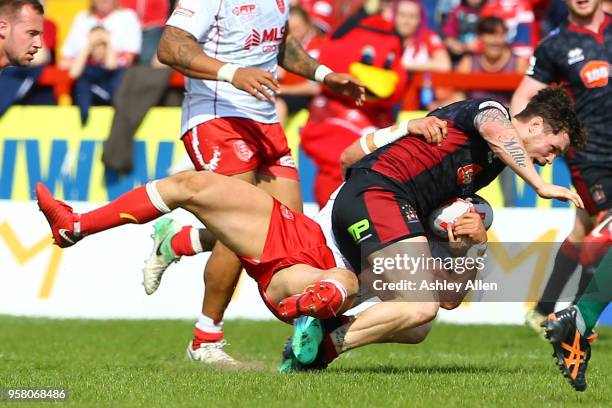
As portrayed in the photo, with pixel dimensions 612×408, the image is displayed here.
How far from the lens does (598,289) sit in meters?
7.41

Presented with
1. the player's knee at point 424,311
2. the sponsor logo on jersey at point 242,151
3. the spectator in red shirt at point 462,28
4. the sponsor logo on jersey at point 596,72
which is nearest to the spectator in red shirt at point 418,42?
the spectator in red shirt at point 462,28

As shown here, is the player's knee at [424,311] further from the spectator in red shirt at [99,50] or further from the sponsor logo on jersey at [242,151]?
the spectator in red shirt at [99,50]

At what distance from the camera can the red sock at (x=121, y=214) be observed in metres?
7.43

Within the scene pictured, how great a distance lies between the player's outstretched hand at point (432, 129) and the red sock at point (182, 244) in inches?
74.8

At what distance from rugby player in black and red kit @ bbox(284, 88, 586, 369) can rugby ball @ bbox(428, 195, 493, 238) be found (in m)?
0.06

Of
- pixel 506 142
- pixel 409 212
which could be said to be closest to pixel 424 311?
pixel 409 212

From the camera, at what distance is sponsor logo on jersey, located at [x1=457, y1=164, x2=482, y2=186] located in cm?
797

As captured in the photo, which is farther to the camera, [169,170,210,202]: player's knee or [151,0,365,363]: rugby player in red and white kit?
[151,0,365,363]: rugby player in red and white kit

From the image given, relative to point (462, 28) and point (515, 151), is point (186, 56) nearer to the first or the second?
point (515, 151)

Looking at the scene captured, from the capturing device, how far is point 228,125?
8.73 m

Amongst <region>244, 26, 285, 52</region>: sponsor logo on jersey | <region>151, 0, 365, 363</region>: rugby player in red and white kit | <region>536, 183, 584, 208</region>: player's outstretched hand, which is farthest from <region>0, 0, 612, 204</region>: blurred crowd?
<region>536, 183, 584, 208</region>: player's outstretched hand

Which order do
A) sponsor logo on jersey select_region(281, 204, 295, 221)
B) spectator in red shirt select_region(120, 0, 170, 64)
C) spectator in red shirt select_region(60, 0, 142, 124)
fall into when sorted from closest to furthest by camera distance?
sponsor logo on jersey select_region(281, 204, 295, 221) → spectator in red shirt select_region(60, 0, 142, 124) → spectator in red shirt select_region(120, 0, 170, 64)

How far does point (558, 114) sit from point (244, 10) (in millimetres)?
2321

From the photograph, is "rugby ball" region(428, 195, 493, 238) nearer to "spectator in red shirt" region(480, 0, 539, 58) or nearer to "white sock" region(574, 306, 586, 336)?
"white sock" region(574, 306, 586, 336)
